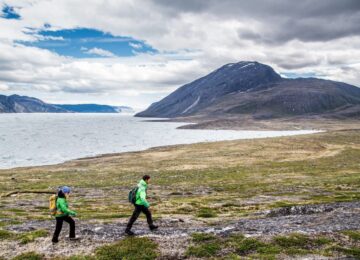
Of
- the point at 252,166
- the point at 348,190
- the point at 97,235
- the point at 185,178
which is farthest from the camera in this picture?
the point at 252,166

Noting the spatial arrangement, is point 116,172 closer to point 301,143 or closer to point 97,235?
point 97,235

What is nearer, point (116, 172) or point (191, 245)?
point (191, 245)

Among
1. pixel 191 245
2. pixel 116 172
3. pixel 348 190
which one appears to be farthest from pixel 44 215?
pixel 116 172

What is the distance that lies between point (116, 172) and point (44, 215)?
164 ft

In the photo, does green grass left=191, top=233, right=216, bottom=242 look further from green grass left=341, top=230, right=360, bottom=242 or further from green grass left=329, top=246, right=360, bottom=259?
green grass left=341, top=230, right=360, bottom=242

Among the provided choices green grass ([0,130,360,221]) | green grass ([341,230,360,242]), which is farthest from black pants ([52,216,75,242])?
green grass ([341,230,360,242])

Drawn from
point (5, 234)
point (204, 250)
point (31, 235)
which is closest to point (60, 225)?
point (31, 235)

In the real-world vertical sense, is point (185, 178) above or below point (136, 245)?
below

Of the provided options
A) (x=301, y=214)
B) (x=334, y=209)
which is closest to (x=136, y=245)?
(x=301, y=214)

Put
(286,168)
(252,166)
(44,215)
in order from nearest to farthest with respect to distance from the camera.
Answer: (44,215)
(286,168)
(252,166)

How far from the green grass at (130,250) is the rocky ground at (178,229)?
0.65 meters

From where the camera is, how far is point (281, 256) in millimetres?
22344

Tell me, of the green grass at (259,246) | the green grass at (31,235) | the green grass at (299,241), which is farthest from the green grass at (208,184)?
the green grass at (299,241)

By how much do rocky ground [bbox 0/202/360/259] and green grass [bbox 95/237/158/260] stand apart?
650 mm
